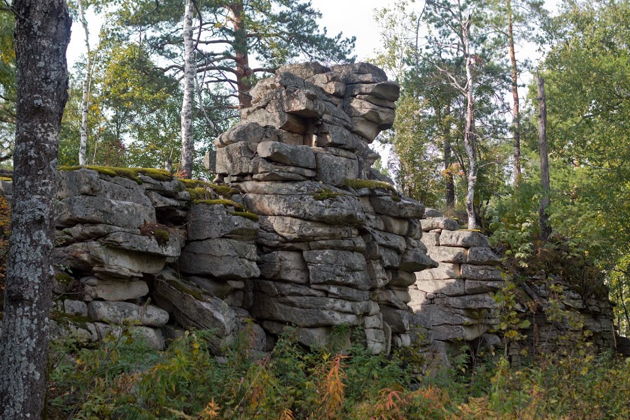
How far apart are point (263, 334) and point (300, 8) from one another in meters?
16.0

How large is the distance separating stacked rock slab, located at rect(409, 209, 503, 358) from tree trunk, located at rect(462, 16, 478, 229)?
9.66 ft

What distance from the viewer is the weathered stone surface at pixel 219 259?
12.6 meters

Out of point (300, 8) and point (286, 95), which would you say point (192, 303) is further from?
point (300, 8)

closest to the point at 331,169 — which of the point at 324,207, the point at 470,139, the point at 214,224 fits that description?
the point at 324,207

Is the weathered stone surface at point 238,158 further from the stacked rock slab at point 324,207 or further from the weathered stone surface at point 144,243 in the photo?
the weathered stone surface at point 144,243

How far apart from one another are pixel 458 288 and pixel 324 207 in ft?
25.8

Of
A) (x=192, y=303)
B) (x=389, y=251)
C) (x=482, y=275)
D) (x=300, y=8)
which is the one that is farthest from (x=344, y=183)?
(x=300, y=8)

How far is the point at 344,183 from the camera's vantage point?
15.2m

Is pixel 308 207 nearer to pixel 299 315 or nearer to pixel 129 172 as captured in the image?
pixel 299 315

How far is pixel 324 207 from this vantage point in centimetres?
1359

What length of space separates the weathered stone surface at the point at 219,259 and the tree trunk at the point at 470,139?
12572mm

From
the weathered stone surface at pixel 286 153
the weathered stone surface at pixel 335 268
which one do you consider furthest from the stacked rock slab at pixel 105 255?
the weathered stone surface at pixel 286 153

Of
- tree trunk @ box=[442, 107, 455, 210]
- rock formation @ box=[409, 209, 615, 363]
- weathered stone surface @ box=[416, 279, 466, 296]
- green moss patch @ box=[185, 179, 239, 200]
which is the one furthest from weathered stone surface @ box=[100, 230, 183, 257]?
tree trunk @ box=[442, 107, 455, 210]

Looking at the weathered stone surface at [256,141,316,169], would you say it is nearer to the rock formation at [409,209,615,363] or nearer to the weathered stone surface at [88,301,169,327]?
the weathered stone surface at [88,301,169,327]
